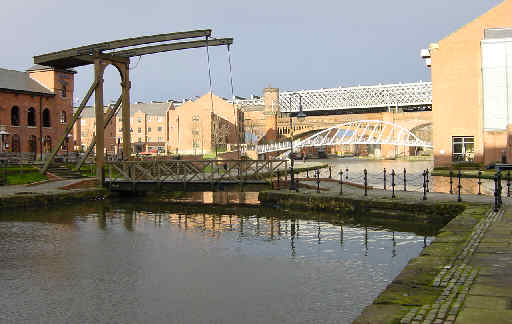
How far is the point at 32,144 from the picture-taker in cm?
4394

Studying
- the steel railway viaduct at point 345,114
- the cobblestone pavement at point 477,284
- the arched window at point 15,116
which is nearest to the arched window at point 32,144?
the arched window at point 15,116

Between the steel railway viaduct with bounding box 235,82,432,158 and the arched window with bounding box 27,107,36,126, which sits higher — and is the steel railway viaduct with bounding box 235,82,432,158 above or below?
above

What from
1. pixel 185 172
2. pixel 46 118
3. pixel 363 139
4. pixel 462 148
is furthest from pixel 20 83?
pixel 363 139

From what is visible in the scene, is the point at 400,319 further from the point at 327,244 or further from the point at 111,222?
the point at 111,222

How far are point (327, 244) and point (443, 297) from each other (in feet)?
20.7

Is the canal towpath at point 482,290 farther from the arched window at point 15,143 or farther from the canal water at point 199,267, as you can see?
the arched window at point 15,143

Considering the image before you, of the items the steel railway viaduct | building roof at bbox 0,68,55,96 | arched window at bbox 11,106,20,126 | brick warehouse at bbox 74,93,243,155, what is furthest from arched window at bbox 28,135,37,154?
the steel railway viaduct

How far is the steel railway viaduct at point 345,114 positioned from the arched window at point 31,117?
58771 millimetres

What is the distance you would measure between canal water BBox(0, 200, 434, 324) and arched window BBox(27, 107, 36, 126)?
29057mm

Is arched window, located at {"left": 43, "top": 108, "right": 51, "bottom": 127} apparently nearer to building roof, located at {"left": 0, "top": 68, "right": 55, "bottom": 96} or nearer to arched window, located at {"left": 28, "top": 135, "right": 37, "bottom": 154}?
building roof, located at {"left": 0, "top": 68, "right": 55, "bottom": 96}

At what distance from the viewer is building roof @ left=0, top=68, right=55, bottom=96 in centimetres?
4200

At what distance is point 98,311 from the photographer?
763 cm

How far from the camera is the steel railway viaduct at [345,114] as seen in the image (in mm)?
100613

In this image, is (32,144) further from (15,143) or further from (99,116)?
(99,116)
